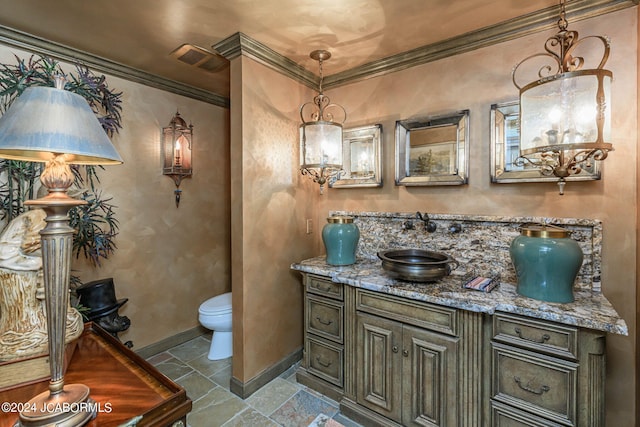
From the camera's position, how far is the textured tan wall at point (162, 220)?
249cm

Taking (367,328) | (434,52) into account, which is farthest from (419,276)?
(434,52)

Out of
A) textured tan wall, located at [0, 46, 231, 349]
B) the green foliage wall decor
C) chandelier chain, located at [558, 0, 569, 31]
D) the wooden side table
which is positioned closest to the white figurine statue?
the wooden side table

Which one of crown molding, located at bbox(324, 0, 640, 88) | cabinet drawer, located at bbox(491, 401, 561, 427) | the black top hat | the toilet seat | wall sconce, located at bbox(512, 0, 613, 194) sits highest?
crown molding, located at bbox(324, 0, 640, 88)

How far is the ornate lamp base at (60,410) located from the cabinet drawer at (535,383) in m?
1.72

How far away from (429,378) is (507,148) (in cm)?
151

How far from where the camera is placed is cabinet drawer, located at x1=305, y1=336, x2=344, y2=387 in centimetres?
207

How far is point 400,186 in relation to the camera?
2.35 meters

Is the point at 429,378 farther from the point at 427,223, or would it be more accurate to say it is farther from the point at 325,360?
the point at 427,223

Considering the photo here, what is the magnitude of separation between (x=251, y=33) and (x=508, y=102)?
179cm

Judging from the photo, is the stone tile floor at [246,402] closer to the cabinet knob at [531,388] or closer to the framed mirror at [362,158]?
the cabinet knob at [531,388]

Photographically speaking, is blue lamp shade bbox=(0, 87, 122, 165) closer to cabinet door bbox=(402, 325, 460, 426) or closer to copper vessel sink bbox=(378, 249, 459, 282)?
copper vessel sink bbox=(378, 249, 459, 282)

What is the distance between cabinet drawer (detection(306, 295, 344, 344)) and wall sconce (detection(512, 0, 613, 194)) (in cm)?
154

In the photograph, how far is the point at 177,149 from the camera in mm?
2775

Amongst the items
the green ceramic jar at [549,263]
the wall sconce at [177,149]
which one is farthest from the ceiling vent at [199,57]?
the green ceramic jar at [549,263]
